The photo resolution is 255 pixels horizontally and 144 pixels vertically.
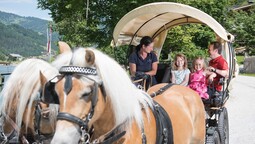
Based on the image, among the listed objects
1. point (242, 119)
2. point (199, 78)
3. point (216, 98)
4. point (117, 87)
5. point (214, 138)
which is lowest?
→ point (242, 119)

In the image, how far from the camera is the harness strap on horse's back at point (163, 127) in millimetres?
3547

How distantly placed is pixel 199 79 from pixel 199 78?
18mm

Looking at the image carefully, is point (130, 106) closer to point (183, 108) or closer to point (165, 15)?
point (183, 108)

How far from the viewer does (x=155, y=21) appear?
7.16 metres

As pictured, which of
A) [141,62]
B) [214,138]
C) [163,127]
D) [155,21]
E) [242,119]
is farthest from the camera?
[242,119]

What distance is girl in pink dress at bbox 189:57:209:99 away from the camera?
6211 millimetres

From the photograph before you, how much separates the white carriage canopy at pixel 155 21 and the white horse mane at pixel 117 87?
2711 millimetres

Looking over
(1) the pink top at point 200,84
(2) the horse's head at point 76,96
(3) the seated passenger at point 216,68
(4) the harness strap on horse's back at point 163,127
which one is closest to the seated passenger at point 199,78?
(1) the pink top at point 200,84

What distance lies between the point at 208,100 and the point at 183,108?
69.0 inches

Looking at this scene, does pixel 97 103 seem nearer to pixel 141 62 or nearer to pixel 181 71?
pixel 141 62

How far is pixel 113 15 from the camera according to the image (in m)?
20.5

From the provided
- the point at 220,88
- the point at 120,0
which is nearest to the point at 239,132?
the point at 220,88

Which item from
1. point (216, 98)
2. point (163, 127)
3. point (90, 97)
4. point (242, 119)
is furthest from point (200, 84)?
point (242, 119)

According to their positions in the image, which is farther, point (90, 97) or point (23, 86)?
point (23, 86)
